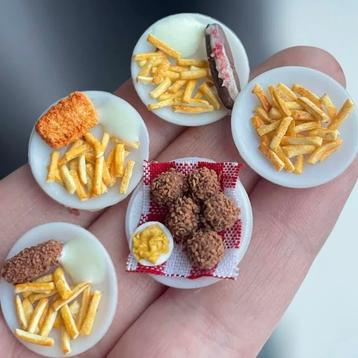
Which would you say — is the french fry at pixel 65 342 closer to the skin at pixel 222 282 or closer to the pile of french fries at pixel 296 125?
the skin at pixel 222 282

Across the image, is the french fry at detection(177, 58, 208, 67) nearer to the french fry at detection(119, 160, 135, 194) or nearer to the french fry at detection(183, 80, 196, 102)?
the french fry at detection(183, 80, 196, 102)

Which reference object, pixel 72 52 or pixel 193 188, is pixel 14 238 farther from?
pixel 72 52

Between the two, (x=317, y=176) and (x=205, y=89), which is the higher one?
(x=205, y=89)

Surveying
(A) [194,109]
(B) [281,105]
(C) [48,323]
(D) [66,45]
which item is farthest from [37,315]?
(D) [66,45]

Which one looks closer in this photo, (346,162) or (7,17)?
(346,162)

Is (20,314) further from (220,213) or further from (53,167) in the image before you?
(220,213)

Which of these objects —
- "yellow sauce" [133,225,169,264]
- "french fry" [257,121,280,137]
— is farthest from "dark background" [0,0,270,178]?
"yellow sauce" [133,225,169,264]

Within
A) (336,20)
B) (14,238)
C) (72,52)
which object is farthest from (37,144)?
(336,20)

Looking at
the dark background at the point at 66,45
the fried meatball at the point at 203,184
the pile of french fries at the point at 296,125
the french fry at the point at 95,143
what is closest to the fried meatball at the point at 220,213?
the fried meatball at the point at 203,184
